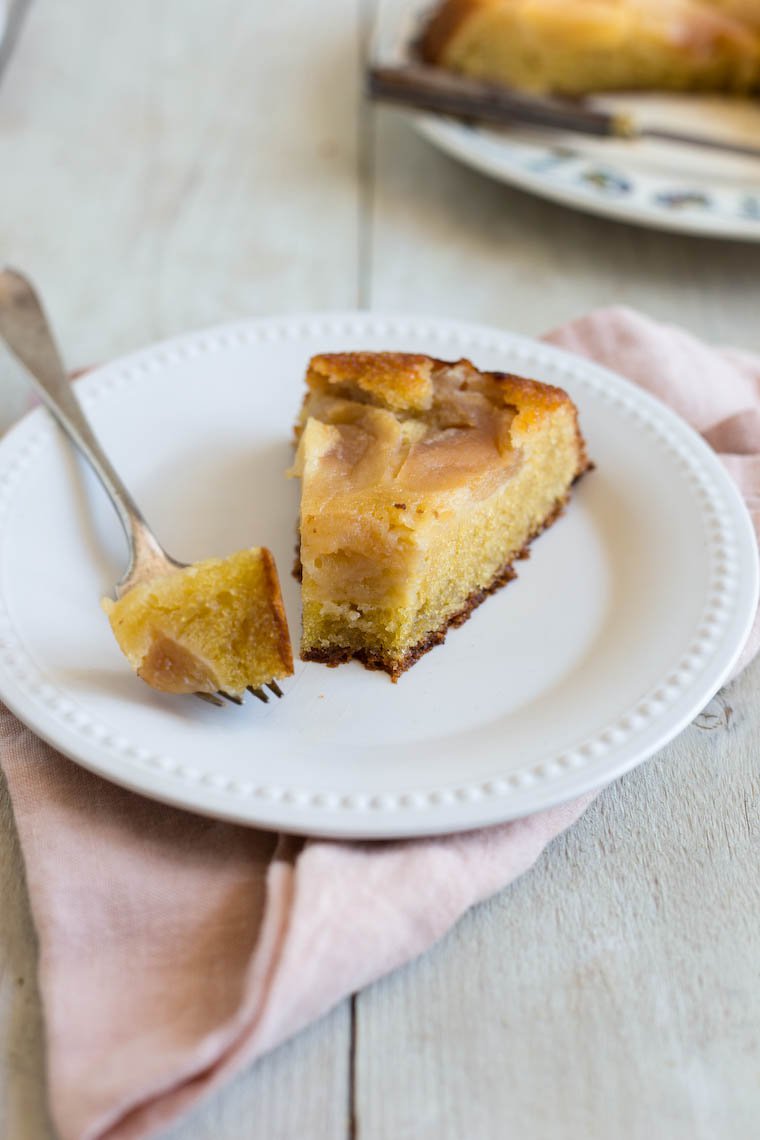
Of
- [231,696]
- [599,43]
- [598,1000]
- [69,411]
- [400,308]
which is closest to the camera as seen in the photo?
[598,1000]

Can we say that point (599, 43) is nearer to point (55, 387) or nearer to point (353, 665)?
point (55, 387)

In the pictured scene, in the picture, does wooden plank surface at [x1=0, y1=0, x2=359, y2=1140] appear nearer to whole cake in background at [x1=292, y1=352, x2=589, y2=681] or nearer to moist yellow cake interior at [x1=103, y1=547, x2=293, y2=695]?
whole cake in background at [x1=292, y1=352, x2=589, y2=681]

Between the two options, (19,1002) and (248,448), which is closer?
(19,1002)

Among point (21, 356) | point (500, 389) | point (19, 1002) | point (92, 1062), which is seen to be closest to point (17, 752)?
point (19, 1002)

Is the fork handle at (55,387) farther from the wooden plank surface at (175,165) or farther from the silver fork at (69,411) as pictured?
the wooden plank surface at (175,165)

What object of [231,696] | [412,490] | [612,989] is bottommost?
[612,989]

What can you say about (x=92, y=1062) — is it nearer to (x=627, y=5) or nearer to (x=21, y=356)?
(x=21, y=356)

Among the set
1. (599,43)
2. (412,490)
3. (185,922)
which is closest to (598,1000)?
(185,922)
